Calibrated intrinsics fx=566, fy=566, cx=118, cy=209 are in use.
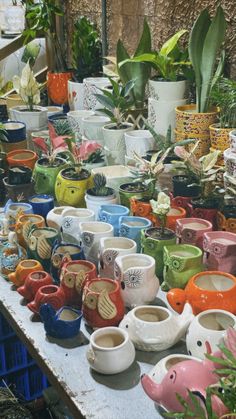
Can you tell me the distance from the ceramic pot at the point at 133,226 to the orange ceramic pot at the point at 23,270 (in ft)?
0.74

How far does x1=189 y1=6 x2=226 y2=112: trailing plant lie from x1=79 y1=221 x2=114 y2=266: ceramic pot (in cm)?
57

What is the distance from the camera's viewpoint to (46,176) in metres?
1.82

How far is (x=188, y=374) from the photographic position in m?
0.88

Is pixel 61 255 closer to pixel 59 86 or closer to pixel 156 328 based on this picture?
pixel 156 328

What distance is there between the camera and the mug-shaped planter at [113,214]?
1.47 meters

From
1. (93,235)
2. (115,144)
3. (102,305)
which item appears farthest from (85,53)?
(102,305)

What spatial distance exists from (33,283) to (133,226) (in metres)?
0.30

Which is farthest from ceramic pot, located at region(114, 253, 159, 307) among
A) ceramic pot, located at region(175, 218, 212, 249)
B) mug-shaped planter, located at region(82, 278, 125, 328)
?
ceramic pot, located at region(175, 218, 212, 249)

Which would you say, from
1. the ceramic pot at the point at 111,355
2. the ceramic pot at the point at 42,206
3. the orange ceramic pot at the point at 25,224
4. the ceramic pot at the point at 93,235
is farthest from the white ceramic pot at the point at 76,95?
the ceramic pot at the point at 111,355

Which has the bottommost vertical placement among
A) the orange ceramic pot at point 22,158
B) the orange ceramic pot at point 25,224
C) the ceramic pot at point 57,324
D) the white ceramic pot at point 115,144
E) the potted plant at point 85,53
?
the ceramic pot at point 57,324

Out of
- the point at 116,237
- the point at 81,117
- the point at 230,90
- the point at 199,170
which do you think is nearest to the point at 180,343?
the point at 116,237

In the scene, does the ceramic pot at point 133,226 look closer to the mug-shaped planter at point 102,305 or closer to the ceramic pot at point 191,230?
the ceramic pot at point 191,230

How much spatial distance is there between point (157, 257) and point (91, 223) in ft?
0.68

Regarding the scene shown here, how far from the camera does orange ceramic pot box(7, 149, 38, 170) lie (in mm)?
1944
